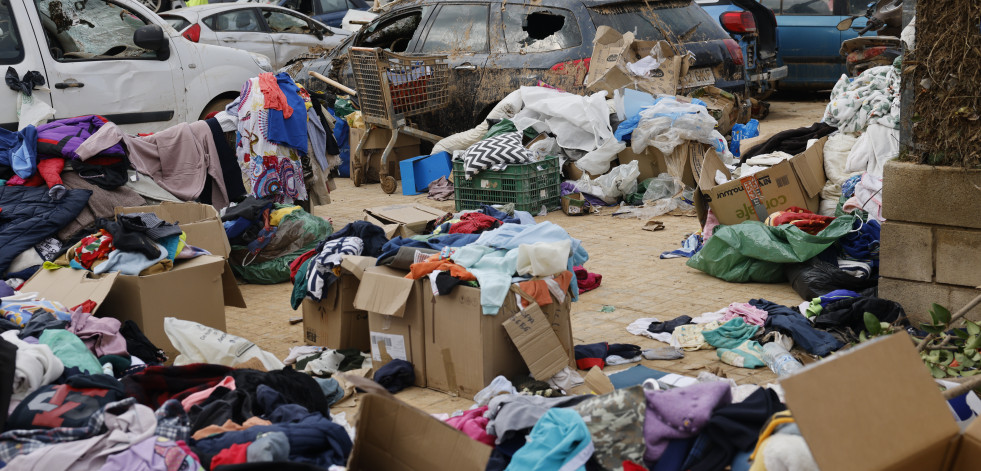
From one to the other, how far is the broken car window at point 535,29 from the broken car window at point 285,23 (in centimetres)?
579

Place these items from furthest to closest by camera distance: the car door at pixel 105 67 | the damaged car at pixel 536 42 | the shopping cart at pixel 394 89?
the shopping cart at pixel 394 89 < the damaged car at pixel 536 42 < the car door at pixel 105 67

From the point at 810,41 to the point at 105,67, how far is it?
9263 mm

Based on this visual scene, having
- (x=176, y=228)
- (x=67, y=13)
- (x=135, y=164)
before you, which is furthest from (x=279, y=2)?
(x=176, y=228)

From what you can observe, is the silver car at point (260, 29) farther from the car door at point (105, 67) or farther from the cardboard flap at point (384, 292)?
the cardboard flap at point (384, 292)

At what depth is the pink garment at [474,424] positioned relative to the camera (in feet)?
11.0

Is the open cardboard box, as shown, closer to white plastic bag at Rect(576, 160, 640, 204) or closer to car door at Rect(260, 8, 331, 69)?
white plastic bag at Rect(576, 160, 640, 204)

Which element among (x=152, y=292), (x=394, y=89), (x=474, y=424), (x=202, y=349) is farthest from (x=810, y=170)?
(x=394, y=89)

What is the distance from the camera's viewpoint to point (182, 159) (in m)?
6.71

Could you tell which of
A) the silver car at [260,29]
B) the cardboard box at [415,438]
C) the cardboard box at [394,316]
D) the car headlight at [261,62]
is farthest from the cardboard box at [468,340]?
the silver car at [260,29]

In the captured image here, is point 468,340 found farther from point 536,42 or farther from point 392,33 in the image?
point 392,33

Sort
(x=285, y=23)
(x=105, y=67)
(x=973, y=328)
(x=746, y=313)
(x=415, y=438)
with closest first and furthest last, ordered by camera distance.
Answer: (x=415, y=438) → (x=973, y=328) → (x=746, y=313) → (x=105, y=67) → (x=285, y=23)

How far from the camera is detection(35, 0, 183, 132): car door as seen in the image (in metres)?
7.93

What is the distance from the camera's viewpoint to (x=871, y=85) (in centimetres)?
667

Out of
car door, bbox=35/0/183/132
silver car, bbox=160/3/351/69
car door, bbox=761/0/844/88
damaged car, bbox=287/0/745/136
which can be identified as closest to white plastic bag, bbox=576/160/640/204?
damaged car, bbox=287/0/745/136
